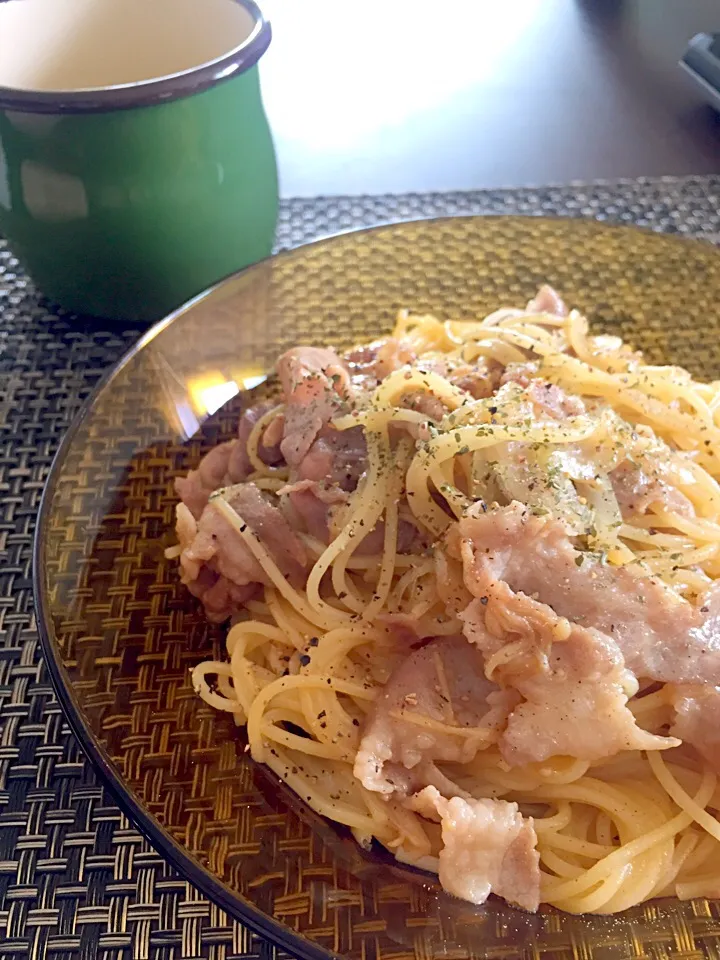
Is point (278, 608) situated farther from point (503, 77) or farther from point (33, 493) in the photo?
point (503, 77)

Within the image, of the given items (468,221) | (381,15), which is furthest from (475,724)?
(381,15)

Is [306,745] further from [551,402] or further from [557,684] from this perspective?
[551,402]

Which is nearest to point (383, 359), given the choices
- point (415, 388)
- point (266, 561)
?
point (415, 388)

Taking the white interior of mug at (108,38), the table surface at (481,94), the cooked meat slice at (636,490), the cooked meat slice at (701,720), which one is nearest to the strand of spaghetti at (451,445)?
the cooked meat slice at (636,490)

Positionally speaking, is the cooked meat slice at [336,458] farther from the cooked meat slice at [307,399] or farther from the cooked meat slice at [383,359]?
the cooked meat slice at [383,359]

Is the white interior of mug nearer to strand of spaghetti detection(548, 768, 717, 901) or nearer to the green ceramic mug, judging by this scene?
the green ceramic mug
